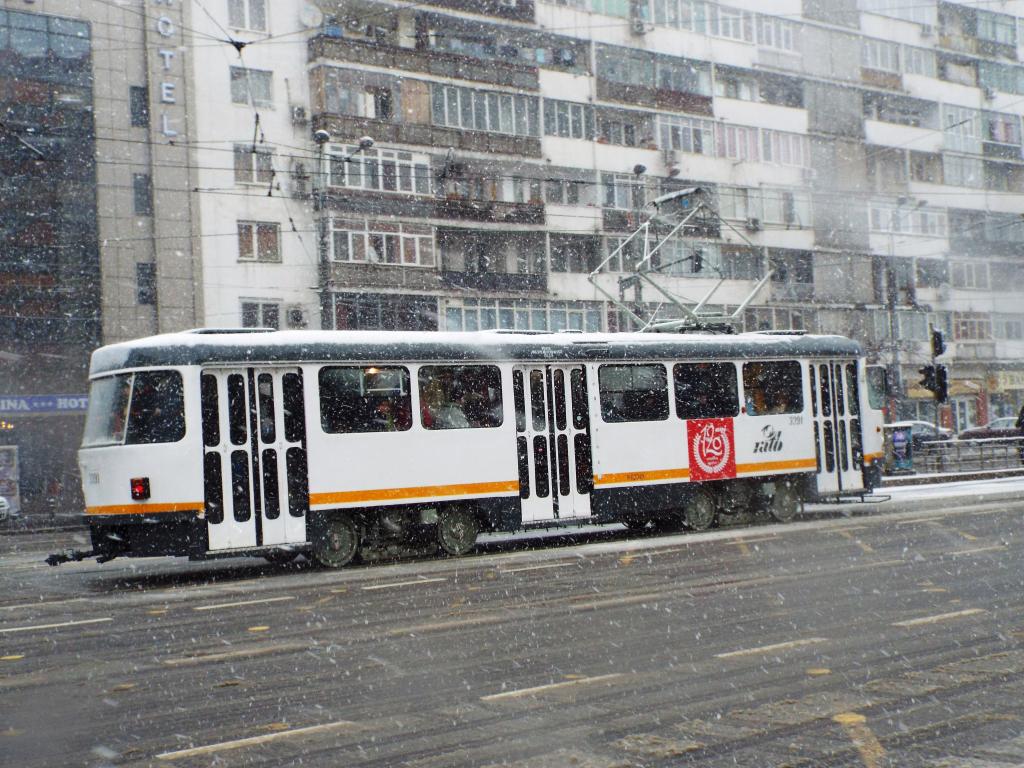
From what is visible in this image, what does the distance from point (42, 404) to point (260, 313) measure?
22.2 ft

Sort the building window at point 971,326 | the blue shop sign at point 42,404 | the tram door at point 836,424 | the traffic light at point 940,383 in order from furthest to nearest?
the building window at point 971,326, the blue shop sign at point 42,404, the traffic light at point 940,383, the tram door at point 836,424

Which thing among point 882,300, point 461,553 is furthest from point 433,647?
point 882,300

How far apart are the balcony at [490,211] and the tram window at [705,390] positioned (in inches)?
863

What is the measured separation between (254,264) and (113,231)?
4.14m

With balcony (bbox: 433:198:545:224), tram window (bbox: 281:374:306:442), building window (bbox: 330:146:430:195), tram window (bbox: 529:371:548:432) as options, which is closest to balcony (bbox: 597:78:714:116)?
balcony (bbox: 433:198:545:224)

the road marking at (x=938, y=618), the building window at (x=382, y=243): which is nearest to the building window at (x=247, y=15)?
the building window at (x=382, y=243)

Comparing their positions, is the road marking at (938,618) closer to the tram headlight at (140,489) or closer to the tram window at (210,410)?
the tram window at (210,410)

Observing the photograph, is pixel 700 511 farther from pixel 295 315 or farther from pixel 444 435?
pixel 295 315

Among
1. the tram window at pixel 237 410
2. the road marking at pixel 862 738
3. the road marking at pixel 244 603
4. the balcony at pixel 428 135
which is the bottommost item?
the road marking at pixel 862 738

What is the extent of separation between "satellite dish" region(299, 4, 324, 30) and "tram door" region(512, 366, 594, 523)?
25.3 m

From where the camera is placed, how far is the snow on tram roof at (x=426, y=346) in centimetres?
1551

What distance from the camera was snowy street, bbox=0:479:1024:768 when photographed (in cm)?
608

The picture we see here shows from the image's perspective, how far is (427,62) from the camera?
4119 cm

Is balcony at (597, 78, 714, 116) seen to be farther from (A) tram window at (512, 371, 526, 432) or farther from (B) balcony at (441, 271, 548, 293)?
(A) tram window at (512, 371, 526, 432)
